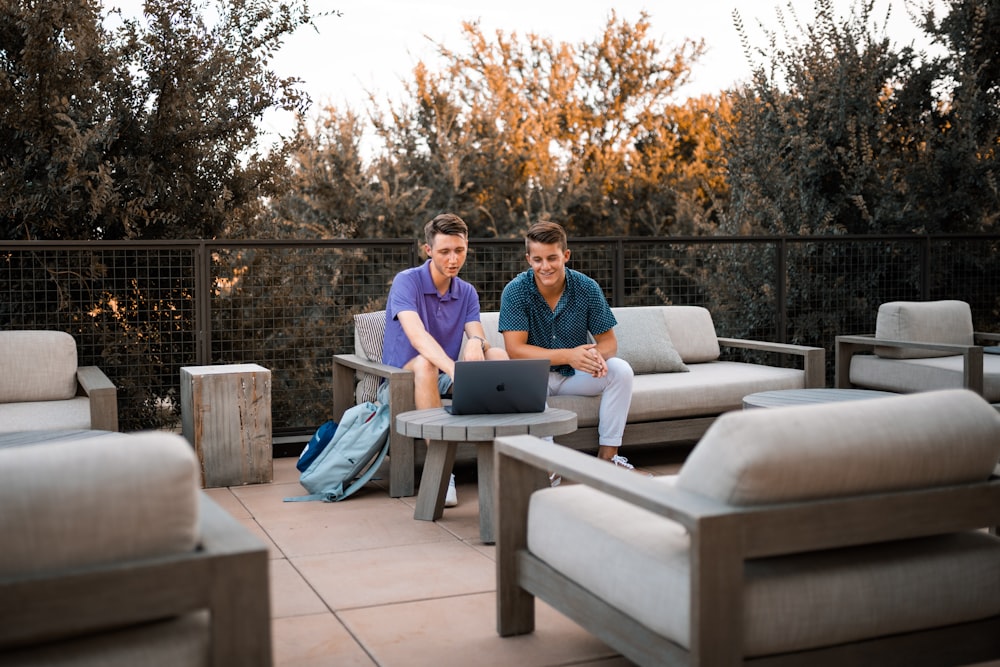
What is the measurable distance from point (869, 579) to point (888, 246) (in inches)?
245

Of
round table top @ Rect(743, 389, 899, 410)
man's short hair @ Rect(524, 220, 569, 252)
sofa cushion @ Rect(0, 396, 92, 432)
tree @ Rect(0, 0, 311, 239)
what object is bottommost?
sofa cushion @ Rect(0, 396, 92, 432)

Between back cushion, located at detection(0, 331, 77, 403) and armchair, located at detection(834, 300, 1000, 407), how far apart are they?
4351mm

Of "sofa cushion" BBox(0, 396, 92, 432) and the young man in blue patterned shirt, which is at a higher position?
the young man in blue patterned shirt

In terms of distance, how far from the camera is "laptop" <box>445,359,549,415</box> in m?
4.16

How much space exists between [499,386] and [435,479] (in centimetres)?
51

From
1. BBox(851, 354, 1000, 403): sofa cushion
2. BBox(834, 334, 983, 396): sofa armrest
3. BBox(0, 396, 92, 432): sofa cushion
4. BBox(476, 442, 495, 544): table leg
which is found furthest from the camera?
BBox(851, 354, 1000, 403): sofa cushion

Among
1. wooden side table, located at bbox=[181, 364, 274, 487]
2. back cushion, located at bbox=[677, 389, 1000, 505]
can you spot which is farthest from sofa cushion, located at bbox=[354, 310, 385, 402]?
back cushion, located at bbox=[677, 389, 1000, 505]

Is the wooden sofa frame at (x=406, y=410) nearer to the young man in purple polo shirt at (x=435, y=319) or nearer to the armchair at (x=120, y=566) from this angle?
the young man in purple polo shirt at (x=435, y=319)

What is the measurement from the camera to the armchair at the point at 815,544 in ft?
6.76

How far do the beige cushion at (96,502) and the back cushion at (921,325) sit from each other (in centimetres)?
522

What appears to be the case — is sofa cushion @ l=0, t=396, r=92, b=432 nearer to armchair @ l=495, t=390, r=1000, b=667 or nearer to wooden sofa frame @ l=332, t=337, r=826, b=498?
wooden sofa frame @ l=332, t=337, r=826, b=498

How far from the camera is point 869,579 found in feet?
7.24

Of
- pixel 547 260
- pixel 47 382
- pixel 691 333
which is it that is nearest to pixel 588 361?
pixel 547 260

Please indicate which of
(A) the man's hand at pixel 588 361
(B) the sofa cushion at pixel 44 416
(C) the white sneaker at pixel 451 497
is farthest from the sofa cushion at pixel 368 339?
(B) the sofa cushion at pixel 44 416
